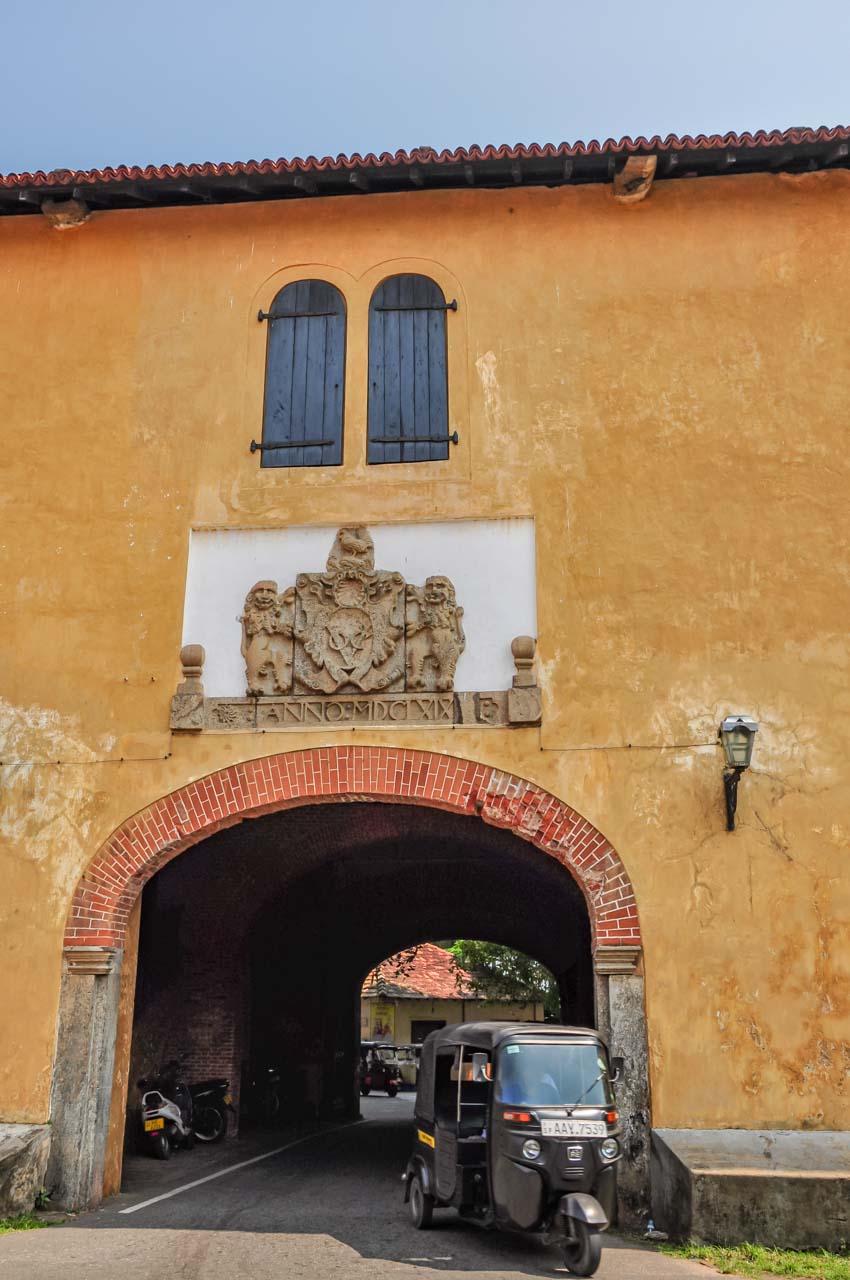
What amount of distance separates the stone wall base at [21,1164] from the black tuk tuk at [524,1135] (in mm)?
3020

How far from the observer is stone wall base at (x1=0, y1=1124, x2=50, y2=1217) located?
357 inches

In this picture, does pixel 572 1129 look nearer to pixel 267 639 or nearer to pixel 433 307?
pixel 267 639

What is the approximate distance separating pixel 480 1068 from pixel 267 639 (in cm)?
421

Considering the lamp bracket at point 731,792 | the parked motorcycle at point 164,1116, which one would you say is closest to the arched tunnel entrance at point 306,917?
the parked motorcycle at point 164,1116

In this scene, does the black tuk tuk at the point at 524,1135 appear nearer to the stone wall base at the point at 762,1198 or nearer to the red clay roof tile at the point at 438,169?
the stone wall base at the point at 762,1198

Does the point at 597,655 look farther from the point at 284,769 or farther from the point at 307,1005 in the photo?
the point at 307,1005

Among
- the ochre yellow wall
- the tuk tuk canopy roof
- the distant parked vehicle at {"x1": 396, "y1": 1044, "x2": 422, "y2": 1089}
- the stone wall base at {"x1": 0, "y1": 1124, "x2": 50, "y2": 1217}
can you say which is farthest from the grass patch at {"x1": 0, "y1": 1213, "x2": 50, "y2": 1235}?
the distant parked vehicle at {"x1": 396, "y1": 1044, "x2": 422, "y2": 1089}

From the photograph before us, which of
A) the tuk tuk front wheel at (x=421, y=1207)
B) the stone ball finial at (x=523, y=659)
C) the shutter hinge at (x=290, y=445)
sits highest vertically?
the shutter hinge at (x=290, y=445)

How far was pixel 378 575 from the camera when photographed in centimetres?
1066

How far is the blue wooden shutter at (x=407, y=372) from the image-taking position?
11.2m

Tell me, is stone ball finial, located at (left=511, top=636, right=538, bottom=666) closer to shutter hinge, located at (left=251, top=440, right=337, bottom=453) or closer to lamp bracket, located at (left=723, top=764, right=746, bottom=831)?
lamp bracket, located at (left=723, top=764, right=746, bottom=831)

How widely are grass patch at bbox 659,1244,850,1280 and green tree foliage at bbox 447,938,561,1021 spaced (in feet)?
88.0

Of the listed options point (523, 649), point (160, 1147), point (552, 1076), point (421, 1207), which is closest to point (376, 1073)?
point (160, 1147)

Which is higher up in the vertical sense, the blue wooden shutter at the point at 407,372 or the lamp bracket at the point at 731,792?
the blue wooden shutter at the point at 407,372
